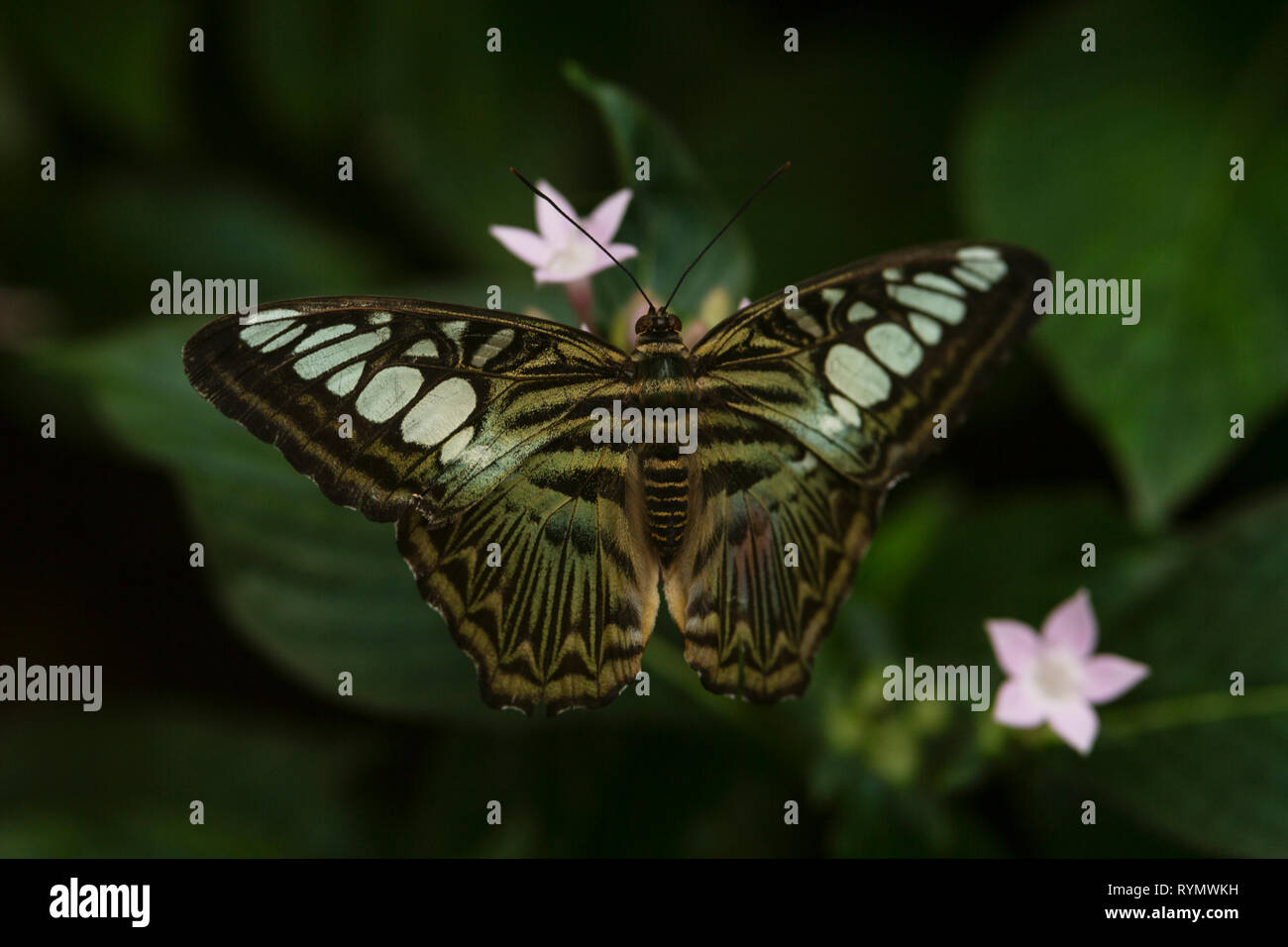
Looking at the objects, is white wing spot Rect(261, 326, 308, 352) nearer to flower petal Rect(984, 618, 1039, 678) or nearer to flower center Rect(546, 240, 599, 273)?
flower center Rect(546, 240, 599, 273)

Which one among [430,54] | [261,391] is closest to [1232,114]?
[430,54]

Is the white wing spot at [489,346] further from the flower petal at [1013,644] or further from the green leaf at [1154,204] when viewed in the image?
the green leaf at [1154,204]

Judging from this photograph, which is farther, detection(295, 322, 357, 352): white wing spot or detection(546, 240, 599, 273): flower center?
detection(546, 240, 599, 273): flower center

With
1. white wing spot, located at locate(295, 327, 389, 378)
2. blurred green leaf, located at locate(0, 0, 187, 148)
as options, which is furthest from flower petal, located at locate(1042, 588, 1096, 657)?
blurred green leaf, located at locate(0, 0, 187, 148)

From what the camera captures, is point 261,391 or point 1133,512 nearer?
point 261,391

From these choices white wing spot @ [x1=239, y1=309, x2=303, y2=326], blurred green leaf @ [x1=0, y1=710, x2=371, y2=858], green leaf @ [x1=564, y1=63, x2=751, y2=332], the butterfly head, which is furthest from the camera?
blurred green leaf @ [x1=0, y1=710, x2=371, y2=858]

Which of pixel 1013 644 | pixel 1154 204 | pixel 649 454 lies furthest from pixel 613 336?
pixel 1154 204

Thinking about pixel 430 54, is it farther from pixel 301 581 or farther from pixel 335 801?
pixel 335 801
